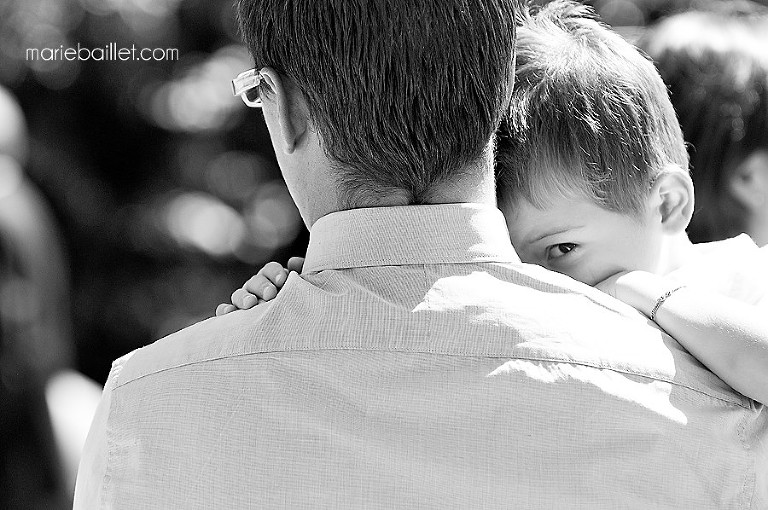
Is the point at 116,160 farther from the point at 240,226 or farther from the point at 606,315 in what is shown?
the point at 606,315

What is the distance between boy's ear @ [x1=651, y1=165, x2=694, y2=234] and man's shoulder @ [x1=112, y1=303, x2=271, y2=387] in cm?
68

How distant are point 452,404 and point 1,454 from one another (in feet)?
11.6

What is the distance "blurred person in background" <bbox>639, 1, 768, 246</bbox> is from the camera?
206 cm

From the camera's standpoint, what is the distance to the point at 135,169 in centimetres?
520

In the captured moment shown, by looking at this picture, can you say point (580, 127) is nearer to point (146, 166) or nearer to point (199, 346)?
point (199, 346)

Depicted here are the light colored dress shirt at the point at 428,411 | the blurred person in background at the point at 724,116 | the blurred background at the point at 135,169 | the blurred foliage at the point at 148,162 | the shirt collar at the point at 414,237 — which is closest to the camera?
the light colored dress shirt at the point at 428,411

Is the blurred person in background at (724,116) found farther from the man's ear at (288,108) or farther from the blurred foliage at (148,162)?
the blurred foliage at (148,162)

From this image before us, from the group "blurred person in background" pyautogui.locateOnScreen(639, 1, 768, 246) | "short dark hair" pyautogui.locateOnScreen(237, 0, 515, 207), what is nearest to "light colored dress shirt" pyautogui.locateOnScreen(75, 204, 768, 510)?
"short dark hair" pyautogui.locateOnScreen(237, 0, 515, 207)

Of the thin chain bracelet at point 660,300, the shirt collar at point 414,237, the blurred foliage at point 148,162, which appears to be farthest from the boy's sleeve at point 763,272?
the blurred foliage at point 148,162

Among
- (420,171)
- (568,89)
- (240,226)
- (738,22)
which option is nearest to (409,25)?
(420,171)

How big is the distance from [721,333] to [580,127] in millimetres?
399

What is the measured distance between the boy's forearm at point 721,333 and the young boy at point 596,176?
0.33 feet

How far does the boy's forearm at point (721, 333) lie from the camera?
1135 mm

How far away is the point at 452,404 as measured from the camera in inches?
41.9
